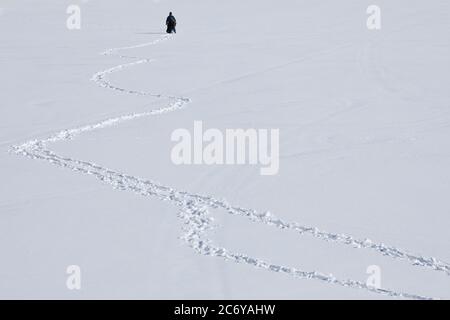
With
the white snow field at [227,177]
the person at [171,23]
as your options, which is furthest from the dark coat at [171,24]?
the white snow field at [227,177]

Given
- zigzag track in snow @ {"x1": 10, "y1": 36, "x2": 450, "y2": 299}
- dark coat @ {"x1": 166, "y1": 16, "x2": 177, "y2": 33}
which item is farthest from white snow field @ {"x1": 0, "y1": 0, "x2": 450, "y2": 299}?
dark coat @ {"x1": 166, "y1": 16, "x2": 177, "y2": 33}

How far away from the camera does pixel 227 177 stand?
29.7ft

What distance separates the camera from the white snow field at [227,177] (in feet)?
20.8

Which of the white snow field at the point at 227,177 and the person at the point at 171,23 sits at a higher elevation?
the person at the point at 171,23

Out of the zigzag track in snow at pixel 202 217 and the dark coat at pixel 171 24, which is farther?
the dark coat at pixel 171 24

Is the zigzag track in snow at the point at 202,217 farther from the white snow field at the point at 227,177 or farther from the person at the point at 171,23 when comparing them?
the person at the point at 171,23

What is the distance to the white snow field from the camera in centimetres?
635

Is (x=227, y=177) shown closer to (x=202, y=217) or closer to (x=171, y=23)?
(x=202, y=217)

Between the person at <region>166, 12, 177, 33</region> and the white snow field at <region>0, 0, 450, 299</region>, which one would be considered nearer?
the white snow field at <region>0, 0, 450, 299</region>

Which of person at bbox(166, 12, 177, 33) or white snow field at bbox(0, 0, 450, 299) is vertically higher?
person at bbox(166, 12, 177, 33)

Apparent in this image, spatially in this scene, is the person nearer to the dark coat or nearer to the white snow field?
the dark coat
